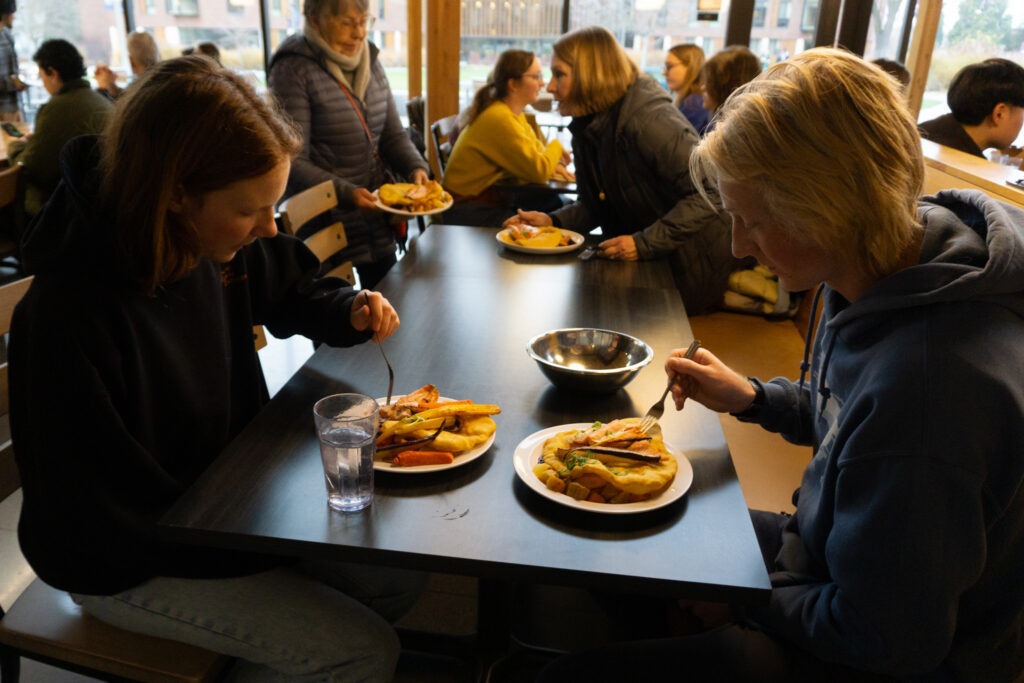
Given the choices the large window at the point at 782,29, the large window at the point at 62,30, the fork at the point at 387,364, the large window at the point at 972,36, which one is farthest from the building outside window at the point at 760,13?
the fork at the point at 387,364

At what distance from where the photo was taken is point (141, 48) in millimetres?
5266

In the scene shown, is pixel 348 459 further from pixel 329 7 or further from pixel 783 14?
pixel 783 14

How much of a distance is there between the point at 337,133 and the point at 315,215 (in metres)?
0.76

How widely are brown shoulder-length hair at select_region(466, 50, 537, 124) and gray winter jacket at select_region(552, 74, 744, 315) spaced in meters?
1.11

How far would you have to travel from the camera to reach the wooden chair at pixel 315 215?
203 centimetres

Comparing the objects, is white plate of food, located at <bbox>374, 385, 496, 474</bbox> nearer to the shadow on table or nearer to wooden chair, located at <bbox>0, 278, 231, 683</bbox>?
the shadow on table

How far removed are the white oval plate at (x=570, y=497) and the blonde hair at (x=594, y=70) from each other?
1601 millimetres

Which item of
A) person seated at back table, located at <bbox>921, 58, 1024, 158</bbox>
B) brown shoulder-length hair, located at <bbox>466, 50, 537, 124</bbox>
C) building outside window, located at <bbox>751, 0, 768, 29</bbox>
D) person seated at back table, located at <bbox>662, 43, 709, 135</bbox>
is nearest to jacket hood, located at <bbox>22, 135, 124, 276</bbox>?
brown shoulder-length hair, located at <bbox>466, 50, 537, 124</bbox>

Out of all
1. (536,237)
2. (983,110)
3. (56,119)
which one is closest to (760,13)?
(983,110)

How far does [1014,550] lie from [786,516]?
0.50 m

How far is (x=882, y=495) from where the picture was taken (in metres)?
0.91

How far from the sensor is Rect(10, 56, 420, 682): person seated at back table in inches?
41.9

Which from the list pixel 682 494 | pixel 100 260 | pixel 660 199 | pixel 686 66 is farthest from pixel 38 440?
pixel 686 66

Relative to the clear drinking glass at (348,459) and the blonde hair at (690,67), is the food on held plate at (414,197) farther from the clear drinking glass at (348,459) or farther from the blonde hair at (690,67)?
the blonde hair at (690,67)
